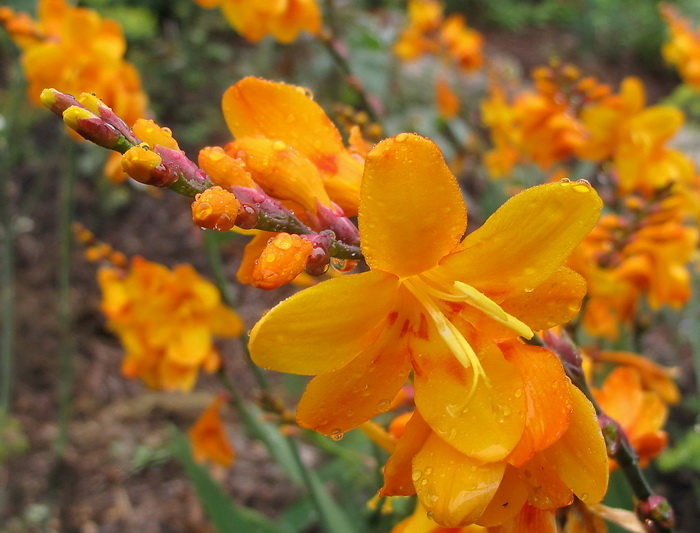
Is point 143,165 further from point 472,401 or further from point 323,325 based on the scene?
point 472,401

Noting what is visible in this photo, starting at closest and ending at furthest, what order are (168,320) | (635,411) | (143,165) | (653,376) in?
(143,165), (635,411), (653,376), (168,320)

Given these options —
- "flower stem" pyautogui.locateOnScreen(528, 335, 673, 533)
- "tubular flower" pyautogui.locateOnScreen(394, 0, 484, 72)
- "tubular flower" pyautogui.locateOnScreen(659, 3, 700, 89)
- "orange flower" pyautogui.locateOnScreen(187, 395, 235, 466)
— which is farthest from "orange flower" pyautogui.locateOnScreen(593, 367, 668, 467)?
"tubular flower" pyautogui.locateOnScreen(394, 0, 484, 72)

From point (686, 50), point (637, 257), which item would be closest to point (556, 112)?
point (637, 257)

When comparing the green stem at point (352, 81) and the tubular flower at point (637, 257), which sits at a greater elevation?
the green stem at point (352, 81)

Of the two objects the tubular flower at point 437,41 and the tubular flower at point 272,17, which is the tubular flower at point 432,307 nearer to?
the tubular flower at point 272,17

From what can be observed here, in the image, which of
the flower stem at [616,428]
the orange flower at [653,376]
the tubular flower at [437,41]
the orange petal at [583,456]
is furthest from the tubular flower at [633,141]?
the tubular flower at [437,41]
